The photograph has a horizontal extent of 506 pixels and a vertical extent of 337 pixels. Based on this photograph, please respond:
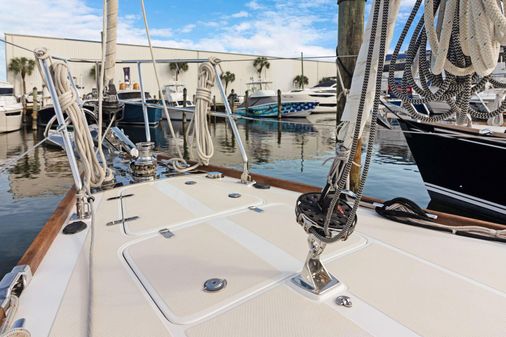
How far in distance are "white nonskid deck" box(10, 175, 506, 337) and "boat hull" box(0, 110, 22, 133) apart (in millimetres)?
18155

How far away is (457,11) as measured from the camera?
1097 millimetres

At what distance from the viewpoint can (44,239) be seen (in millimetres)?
1892

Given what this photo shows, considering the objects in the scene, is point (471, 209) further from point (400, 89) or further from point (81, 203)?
point (81, 203)

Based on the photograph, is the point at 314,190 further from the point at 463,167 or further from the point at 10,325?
the point at 463,167

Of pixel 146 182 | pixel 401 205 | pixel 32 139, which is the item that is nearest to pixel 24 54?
pixel 32 139

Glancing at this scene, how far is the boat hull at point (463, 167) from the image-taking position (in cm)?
508

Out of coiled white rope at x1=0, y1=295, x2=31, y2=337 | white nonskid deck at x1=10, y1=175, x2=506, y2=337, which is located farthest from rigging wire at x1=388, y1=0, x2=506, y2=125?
coiled white rope at x1=0, y1=295, x2=31, y2=337

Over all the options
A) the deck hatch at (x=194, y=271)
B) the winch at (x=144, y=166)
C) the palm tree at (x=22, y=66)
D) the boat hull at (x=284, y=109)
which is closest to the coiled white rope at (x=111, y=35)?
the winch at (x=144, y=166)

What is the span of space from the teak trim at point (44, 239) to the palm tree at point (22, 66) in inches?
1225

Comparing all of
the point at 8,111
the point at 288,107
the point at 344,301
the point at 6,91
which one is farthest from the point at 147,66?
the point at 344,301

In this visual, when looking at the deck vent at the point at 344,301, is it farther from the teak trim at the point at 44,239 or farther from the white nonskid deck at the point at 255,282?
the teak trim at the point at 44,239

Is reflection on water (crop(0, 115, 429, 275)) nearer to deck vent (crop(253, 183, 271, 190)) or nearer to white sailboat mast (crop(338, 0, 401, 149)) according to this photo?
deck vent (crop(253, 183, 271, 190))

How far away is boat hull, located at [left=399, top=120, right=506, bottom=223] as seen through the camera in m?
5.08

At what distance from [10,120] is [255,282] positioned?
780 inches
